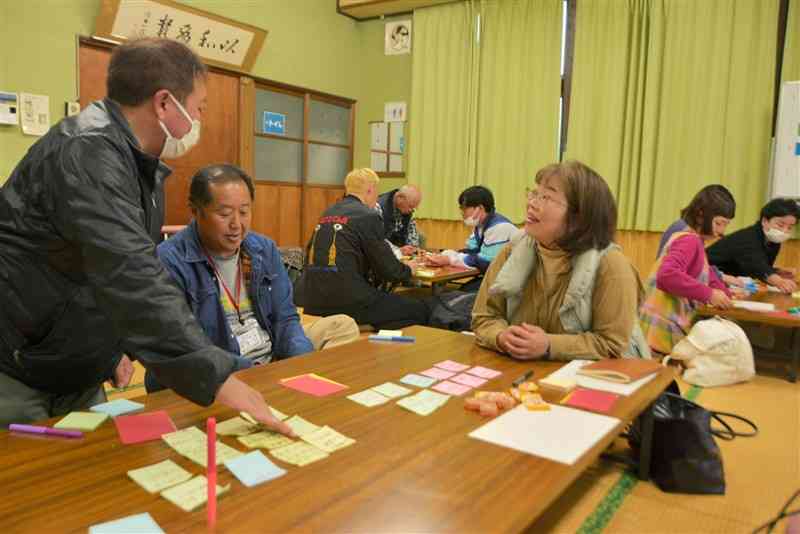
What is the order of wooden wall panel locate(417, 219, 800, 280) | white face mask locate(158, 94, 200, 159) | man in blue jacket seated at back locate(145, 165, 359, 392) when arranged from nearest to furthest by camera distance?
1. white face mask locate(158, 94, 200, 159)
2. man in blue jacket seated at back locate(145, 165, 359, 392)
3. wooden wall panel locate(417, 219, 800, 280)

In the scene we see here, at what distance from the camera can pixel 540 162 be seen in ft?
20.5

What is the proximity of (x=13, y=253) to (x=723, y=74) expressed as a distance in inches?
226

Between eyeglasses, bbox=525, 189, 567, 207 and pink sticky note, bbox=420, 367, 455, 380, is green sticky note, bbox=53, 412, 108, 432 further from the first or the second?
eyeglasses, bbox=525, 189, 567, 207

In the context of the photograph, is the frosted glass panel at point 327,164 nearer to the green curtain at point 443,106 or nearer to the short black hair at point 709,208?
the green curtain at point 443,106

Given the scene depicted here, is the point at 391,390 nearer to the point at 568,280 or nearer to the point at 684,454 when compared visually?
the point at 568,280

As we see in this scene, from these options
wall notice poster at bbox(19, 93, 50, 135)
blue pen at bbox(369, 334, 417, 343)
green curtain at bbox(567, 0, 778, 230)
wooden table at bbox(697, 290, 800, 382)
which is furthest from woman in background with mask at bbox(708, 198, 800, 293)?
wall notice poster at bbox(19, 93, 50, 135)

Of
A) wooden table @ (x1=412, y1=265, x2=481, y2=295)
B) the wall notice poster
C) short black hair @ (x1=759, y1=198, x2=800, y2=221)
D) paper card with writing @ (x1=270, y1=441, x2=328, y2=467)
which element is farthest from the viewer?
the wall notice poster

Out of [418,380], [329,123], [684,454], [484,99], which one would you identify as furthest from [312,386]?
[329,123]

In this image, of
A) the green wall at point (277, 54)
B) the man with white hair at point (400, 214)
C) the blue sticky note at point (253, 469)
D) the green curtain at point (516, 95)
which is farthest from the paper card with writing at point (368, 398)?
the green curtain at point (516, 95)

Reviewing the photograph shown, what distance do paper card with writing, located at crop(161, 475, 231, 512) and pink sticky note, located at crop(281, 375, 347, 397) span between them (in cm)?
46

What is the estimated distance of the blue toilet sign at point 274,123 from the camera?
6.43m

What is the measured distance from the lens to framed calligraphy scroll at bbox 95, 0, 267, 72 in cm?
488

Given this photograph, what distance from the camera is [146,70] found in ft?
3.96

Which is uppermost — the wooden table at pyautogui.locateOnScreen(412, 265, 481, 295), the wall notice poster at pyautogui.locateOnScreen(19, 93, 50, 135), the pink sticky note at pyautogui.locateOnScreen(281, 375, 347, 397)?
the wall notice poster at pyautogui.locateOnScreen(19, 93, 50, 135)
